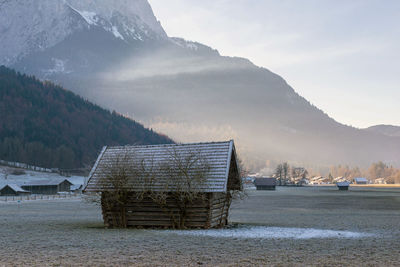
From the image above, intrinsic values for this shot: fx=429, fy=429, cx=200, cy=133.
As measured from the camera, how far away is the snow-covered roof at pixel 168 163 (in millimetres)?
25031

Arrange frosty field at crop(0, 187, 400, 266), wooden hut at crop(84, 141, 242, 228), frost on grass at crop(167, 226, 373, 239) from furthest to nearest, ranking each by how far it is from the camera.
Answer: wooden hut at crop(84, 141, 242, 228) → frost on grass at crop(167, 226, 373, 239) → frosty field at crop(0, 187, 400, 266)

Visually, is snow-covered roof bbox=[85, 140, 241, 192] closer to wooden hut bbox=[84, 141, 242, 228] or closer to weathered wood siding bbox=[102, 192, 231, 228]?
wooden hut bbox=[84, 141, 242, 228]

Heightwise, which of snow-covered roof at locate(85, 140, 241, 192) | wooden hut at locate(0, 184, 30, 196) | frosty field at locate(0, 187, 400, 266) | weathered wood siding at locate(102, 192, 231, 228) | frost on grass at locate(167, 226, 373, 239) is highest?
snow-covered roof at locate(85, 140, 241, 192)

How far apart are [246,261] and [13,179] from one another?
141 m

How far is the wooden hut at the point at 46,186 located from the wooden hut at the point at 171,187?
93681 millimetres

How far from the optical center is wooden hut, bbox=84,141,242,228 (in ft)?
81.9

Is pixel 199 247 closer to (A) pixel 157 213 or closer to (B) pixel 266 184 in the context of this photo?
(A) pixel 157 213

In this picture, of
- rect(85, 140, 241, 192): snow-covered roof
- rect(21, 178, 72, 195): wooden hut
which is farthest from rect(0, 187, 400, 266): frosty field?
rect(21, 178, 72, 195): wooden hut

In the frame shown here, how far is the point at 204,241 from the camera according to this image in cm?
1988

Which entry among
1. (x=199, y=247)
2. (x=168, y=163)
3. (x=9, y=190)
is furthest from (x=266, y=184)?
(x=199, y=247)

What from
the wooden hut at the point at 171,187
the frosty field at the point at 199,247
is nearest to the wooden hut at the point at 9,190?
the wooden hut at the point at 171,187

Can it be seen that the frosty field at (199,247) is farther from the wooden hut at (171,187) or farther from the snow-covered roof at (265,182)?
the snow-covered roof at (265,182)

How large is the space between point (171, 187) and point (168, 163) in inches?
75.2

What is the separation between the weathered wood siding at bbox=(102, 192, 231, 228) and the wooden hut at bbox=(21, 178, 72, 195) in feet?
310
